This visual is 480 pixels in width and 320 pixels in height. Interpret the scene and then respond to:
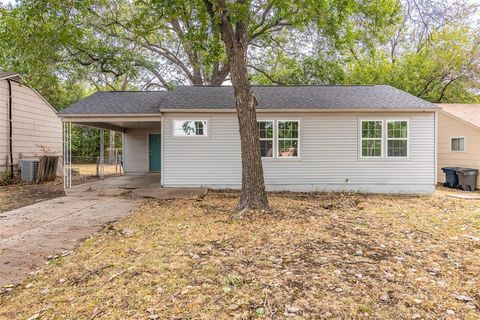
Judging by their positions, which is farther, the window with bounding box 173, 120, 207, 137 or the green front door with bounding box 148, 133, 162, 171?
the green front door with bounding box 148, 133, 162, 171

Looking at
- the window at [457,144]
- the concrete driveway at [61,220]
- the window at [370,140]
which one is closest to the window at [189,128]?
the concrete driveway at [61,220]

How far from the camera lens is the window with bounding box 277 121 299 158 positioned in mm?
10602

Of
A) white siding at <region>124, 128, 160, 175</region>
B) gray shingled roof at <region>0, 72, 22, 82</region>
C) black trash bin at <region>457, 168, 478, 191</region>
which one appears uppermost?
gray shingled roof at <region>0, 72, 22, 82</region>

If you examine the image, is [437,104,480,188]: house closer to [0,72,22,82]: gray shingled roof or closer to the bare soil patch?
the bare soil patch

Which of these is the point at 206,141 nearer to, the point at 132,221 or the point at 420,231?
the point at 132,221

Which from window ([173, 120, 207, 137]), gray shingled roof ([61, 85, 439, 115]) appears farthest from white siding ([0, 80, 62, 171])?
window ([173, 120, 207, 137])

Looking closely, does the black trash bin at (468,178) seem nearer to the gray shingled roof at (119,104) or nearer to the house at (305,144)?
the house at (305,144)

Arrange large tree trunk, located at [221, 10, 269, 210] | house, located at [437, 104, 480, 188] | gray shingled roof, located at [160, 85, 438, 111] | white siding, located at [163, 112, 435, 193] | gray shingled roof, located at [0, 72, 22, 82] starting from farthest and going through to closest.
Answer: gray shingled roof, located at [0, 72, 22, 82] < house, located at [437, 104, 480, 188] < white siding, located at [163, 112, 435, 193] < gray shingled roof, located at [160, 85, 438, 111] < large tree trunk, located at [221, 10, 269, 210]

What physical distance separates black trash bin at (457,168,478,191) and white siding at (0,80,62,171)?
59.0 feet

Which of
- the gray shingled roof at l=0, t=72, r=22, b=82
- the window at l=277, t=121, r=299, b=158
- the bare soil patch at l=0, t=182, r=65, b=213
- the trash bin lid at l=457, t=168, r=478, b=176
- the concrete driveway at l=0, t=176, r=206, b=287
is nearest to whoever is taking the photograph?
the concrete driveway at l=0, t=176, r=206, b=287

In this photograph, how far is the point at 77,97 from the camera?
1059 inches

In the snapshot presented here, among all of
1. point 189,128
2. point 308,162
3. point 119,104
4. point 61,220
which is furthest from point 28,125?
point 308,162

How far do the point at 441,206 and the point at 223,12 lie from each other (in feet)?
24.3

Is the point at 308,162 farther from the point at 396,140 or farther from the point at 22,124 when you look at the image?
the point at 22,124
